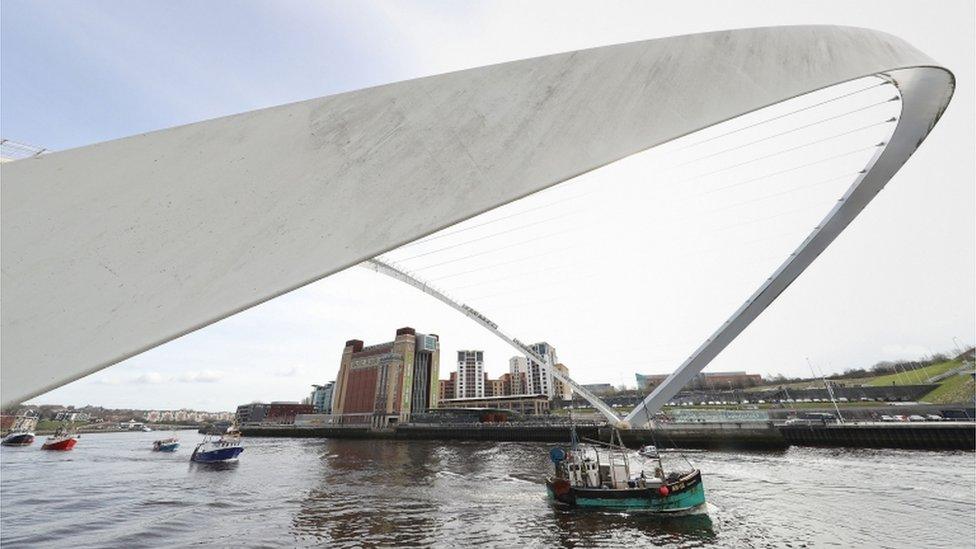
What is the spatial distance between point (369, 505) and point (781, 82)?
18.9m

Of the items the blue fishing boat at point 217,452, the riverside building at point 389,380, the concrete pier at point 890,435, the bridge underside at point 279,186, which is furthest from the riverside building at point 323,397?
the bridge underside at point 279,186

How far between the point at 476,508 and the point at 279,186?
53.7 ft

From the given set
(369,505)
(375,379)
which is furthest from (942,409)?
(375,379)

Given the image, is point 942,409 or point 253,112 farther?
point 942,409

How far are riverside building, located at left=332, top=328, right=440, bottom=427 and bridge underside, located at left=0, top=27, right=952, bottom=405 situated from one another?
81407mm

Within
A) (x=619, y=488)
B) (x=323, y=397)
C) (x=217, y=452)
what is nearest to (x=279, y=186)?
(x=619, y=488)

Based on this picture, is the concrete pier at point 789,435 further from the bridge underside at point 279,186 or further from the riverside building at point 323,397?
the riverside building at point 323,397

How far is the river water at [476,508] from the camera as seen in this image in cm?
1204

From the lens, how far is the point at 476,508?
15.5 metres

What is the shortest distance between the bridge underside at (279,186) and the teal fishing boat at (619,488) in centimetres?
1436

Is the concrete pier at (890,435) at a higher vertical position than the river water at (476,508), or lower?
higher

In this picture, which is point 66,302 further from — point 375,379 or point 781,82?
point 375,379

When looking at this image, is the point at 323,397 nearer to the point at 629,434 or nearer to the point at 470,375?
the point at 470,375

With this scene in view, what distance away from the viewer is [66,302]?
77.3 inches
